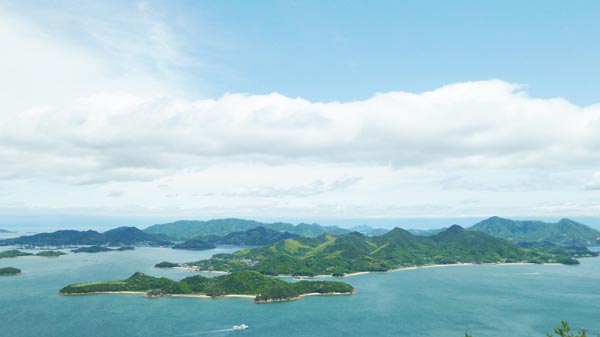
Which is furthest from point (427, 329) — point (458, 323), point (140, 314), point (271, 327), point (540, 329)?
point (140, 314)

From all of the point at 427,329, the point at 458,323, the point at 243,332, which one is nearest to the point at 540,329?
the point at 458,323

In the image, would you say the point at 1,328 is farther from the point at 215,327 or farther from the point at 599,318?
the point at 599,318

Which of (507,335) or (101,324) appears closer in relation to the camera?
(507,335)

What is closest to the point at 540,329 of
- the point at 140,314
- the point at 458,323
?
the point at 458,323

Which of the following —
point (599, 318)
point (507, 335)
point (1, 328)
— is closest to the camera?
point (507, 335)

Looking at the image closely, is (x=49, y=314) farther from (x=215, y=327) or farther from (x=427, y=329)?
(x=427, y=329)

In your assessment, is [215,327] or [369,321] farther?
[369,321]

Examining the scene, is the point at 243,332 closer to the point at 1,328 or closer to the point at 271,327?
the point at 271,327

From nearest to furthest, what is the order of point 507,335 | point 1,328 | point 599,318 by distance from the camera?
point 507,335 → point 1,328 → point 599,318
